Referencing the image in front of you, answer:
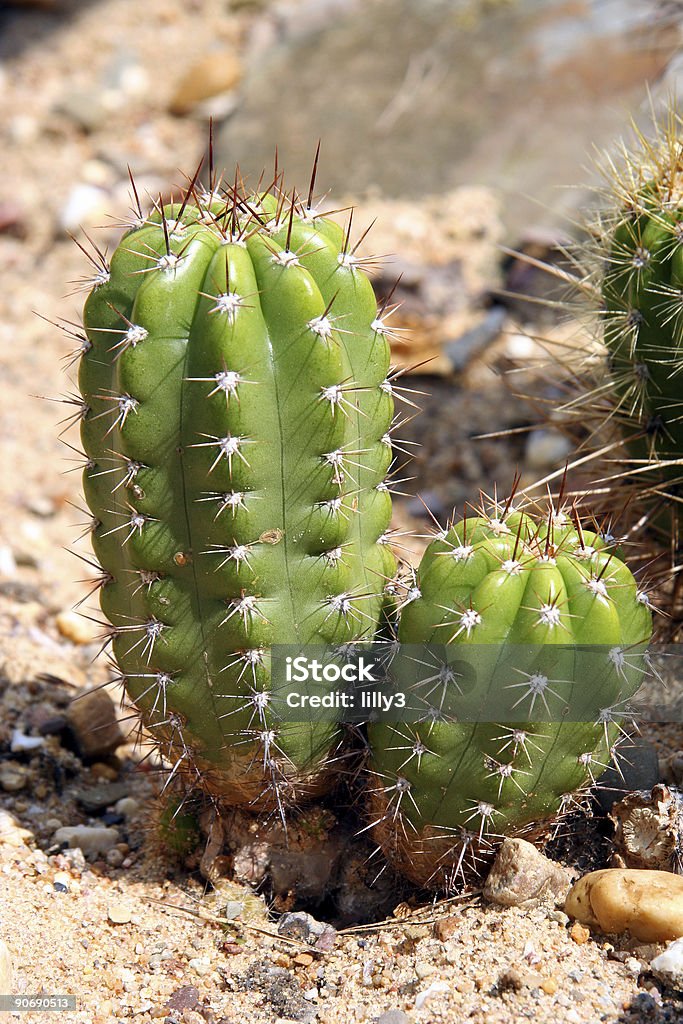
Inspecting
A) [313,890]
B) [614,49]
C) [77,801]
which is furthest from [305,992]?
[614,49]

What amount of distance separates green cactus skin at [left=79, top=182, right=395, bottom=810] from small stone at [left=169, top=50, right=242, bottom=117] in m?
5.91

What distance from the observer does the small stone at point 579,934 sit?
7.77 ft

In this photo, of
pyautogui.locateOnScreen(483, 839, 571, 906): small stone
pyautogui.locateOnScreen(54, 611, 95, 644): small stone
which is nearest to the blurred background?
pyautogui.locateOnScreen(54, 611, 95, 644): small stone

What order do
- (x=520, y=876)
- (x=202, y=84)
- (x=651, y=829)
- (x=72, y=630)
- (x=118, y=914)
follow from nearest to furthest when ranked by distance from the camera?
(x=520, y=876)
(x=651, y=829)
(x=118, y=914)
(x=72, y=630)
(x=202, y=84)

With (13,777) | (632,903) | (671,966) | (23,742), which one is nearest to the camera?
(671,966)

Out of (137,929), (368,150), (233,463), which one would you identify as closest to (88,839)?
(137,929)

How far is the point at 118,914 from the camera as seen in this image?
8.64ft

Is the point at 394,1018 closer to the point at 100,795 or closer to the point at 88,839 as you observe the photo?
the point at 88,839

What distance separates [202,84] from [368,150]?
5.73 feet

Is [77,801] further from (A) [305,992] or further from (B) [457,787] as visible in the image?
(B) [457,787]

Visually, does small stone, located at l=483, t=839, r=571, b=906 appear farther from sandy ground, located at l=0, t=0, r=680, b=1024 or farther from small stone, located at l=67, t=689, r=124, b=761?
small stone, located at l=67, t=689, r=124, b=761

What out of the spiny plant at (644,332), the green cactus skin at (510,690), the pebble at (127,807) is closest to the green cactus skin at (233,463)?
the green cactus skin at (510,690)

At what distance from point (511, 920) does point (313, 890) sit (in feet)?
1.82

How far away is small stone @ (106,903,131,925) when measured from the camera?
103 inches
